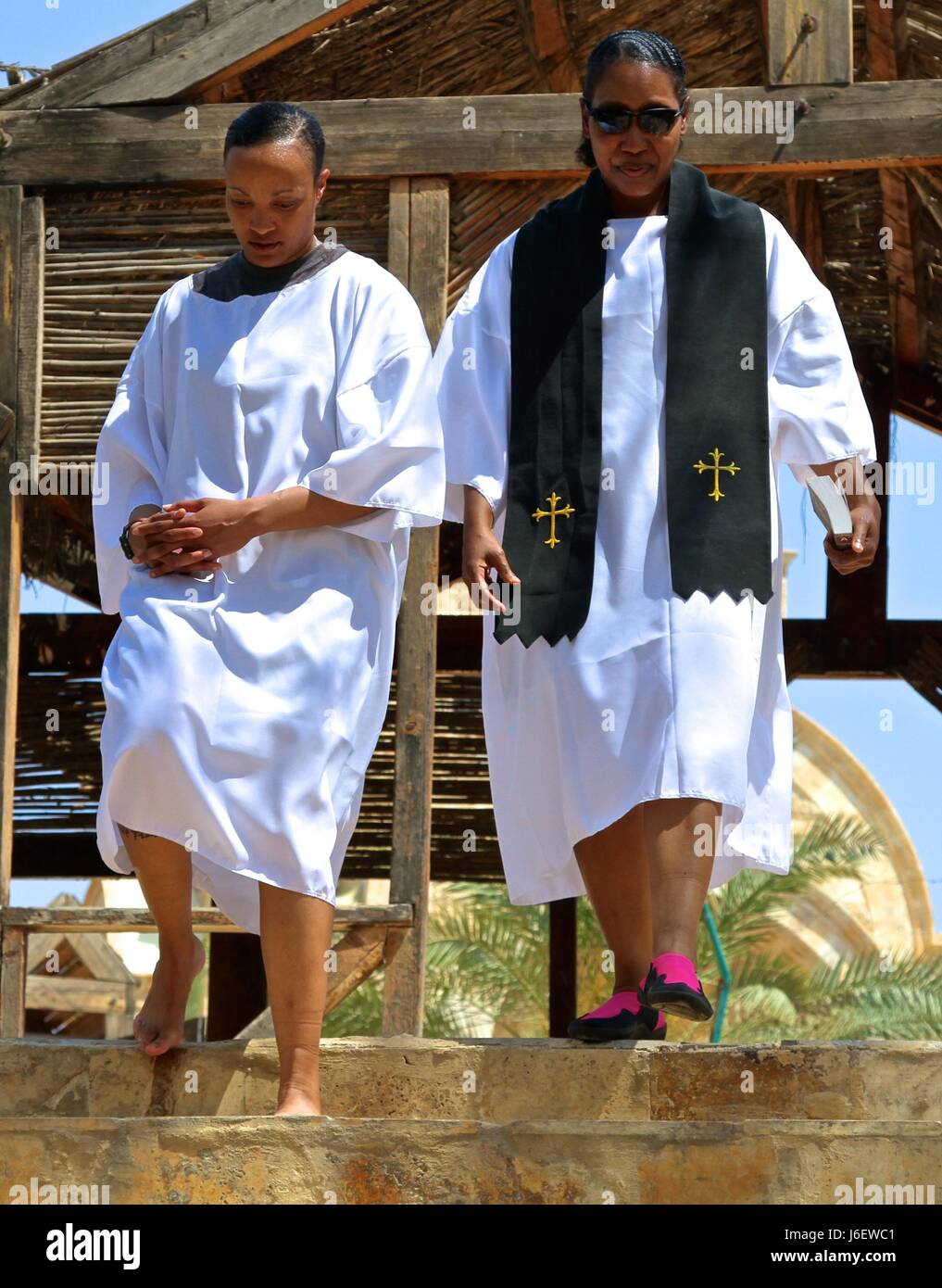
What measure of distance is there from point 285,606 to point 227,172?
3.22 feet

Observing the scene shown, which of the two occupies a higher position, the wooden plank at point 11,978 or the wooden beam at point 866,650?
the wooden beam at point 866,650

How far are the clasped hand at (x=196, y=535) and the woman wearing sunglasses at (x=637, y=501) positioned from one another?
59 centimetres

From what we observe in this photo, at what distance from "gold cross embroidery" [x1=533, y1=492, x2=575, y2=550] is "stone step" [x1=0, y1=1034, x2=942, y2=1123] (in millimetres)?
1142

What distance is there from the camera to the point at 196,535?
4.75m

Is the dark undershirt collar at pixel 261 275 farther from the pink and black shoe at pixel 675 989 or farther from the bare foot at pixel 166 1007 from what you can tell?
the pink and black shoe at pixel 675 989

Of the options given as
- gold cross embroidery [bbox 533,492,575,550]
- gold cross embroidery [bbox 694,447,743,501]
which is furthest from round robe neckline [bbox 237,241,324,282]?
gold cross embroidery [bbox 694,447,743,501]

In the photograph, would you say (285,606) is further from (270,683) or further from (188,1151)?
(188,1151)

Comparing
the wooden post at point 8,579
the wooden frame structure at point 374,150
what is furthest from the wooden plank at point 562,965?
the wooden post at point 8,579

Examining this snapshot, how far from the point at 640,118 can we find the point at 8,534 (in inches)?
141

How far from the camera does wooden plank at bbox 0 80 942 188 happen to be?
778 cm

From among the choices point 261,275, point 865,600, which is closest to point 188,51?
point 261,275

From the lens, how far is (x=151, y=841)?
470cm

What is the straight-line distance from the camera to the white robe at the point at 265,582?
4609mm

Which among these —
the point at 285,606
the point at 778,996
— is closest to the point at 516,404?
the point at 285,606
